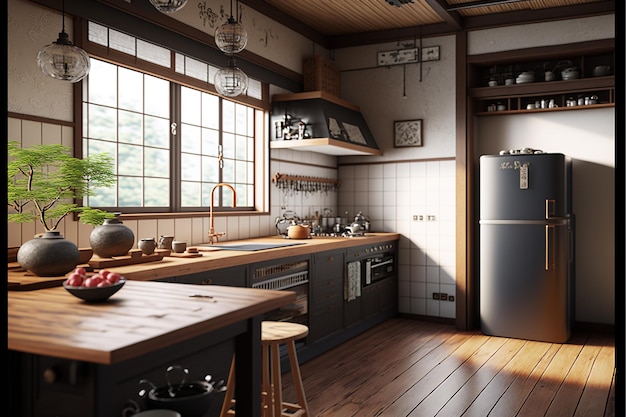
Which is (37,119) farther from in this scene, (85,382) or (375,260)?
(375,260)

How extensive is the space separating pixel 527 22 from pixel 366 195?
7.63ft

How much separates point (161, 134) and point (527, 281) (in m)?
3.34

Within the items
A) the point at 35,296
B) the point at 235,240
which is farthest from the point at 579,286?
the point at 35,296

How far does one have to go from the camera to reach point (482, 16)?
5.74 metres

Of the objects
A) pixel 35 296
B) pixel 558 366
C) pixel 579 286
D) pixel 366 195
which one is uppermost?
pixel 366 195

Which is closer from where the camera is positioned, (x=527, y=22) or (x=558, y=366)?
(x=558, y=366)

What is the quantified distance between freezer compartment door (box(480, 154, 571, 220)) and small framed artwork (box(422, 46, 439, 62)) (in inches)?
50.9

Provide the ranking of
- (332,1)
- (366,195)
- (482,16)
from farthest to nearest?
(366,195) < (482,16) < (332,1)

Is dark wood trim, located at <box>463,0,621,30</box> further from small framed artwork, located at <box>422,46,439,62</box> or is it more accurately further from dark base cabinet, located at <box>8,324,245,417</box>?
dark base cabinet, located at <box>8,324,245,417</box>

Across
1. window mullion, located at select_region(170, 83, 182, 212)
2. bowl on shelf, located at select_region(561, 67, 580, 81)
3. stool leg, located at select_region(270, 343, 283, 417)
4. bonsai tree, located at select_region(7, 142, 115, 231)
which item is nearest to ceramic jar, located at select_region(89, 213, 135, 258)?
bonsai tree, located at select_region(7, 142, 115, 231)

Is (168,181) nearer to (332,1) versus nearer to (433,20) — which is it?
(332,1)

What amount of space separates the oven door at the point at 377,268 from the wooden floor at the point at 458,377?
506 mm

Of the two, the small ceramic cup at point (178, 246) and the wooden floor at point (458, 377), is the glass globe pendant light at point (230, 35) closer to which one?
the small ceramic cup at point (178, 246)

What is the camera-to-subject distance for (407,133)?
6.19m
